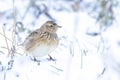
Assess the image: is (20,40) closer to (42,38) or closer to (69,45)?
(69,45)

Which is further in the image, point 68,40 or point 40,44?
point 68,40

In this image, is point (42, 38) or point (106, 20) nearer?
point (42, 38)

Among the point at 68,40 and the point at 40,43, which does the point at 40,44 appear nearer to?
the point at 40,43

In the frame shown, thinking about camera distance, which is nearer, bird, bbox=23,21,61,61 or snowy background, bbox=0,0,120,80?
snowy background, bbox=0,0,120,80

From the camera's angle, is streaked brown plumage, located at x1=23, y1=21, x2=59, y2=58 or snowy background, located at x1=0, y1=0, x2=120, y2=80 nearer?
snowy background, located at x1=0, y1=0, x2=120, y2=80

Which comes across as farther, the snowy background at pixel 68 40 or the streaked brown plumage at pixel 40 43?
the streaked brown plumage at pixel 40 43

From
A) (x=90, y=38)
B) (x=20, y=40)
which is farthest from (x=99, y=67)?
(x=90, y=38)

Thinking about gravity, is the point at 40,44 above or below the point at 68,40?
above

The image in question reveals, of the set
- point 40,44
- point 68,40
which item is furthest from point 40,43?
point 68,40
